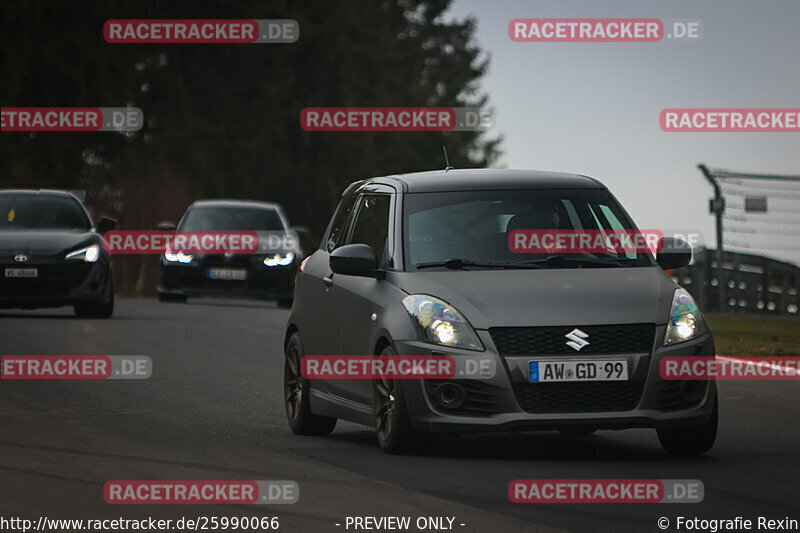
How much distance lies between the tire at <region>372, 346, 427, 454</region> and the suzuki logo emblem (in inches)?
40.5

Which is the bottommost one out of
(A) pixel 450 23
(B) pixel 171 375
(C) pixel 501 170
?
(B) pixel 171 375

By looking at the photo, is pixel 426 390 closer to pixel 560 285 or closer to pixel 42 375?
pixel 560 285

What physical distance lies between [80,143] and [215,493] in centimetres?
4711

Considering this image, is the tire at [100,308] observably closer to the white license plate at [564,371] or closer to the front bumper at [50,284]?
the front bumper at [50,284]

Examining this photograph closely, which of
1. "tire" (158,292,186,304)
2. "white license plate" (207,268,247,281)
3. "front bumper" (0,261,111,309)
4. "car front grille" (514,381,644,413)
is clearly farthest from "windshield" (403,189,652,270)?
"tire" (158,292,186,304)

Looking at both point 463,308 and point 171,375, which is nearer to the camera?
point 463,308

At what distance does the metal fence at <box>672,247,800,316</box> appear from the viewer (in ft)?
97.5

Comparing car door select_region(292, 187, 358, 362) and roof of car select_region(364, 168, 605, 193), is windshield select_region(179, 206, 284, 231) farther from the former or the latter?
roof of car select_region(364, 168, 605, 193)

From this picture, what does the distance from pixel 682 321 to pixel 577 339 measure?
0.73 metres

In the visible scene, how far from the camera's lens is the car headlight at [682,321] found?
10961mm

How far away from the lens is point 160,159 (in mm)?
57688

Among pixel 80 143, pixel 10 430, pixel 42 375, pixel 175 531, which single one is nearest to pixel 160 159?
pixel 80 143

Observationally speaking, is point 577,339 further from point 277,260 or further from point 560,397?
point 277,260

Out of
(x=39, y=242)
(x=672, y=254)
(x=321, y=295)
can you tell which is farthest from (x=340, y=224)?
(x=39, y=242)
